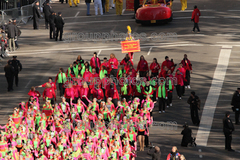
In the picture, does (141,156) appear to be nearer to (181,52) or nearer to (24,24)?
(181,52)

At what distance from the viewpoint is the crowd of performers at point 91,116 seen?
15.9 m

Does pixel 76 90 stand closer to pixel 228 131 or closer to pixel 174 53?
pixel 228 131

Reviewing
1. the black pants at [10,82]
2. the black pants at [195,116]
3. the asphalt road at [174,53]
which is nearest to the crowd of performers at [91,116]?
the asphalt road at [174,53]

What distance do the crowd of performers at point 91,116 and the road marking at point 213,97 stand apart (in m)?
1.48

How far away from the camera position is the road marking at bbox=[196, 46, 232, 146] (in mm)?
18125

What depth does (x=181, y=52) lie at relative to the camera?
91.4 feet

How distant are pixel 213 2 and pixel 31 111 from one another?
26.1 meters

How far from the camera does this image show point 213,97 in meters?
21.5

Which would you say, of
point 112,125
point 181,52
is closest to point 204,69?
point 181,52

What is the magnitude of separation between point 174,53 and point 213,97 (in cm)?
675

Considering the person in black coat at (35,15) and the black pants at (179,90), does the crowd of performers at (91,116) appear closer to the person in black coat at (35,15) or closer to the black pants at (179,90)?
the black pants at (179,90)

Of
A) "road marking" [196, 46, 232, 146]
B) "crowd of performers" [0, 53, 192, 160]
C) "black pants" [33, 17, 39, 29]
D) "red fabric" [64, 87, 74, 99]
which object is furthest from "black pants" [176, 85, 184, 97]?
"black pants" [33, 17, 39, 29]

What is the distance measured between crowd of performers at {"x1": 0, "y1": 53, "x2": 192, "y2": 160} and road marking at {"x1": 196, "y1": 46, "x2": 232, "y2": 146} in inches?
58.2

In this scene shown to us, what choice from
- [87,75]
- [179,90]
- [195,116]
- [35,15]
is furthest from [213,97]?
[35,15]
